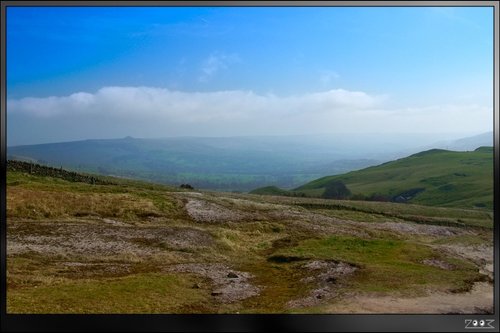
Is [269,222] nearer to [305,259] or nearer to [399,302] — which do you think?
[305,259]

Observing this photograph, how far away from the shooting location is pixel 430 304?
1495 cm

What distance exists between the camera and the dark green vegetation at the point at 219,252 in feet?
53.8

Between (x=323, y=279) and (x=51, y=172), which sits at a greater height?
(x=51, y=172)

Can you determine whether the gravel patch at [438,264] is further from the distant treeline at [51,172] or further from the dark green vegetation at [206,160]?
the distant treeline at [51,172]

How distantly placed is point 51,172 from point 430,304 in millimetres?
33326

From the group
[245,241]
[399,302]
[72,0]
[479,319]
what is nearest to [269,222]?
[245,241]

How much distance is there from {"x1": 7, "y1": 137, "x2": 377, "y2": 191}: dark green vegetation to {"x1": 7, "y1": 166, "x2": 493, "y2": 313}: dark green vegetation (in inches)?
84.4

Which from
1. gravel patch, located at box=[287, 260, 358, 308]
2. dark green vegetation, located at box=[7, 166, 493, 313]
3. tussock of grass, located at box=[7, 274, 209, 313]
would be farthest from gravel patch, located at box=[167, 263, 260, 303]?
gravel patch, located at box=[287, 260, 358, 308]

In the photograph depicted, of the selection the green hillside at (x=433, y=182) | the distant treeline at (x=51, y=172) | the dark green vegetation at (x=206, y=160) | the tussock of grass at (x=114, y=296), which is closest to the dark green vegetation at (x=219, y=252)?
the tussock of grass at (x=114, y=296)

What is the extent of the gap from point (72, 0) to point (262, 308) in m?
12.9

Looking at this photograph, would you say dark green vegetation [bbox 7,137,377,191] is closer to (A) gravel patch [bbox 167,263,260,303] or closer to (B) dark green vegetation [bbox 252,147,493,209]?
(B) dark green vegetation [bbox 252,147,493,209]

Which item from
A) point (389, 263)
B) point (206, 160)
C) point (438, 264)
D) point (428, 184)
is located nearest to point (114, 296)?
point (389, 263)

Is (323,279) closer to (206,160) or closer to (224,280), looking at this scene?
(224,280)

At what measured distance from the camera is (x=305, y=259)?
21.1 metres
